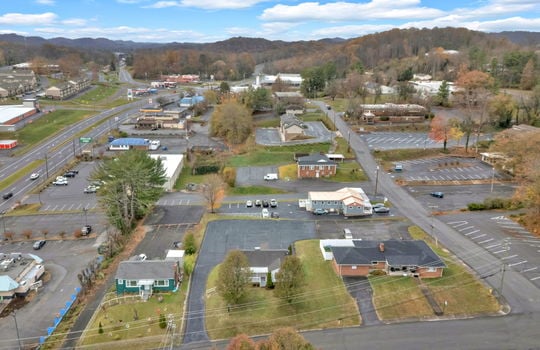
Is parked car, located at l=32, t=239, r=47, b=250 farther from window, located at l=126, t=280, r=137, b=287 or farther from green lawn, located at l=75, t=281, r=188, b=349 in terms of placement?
green lawn, located at l=75, t=281, r=188, b=349

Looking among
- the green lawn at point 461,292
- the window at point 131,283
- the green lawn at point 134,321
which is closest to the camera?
the green lawn at point 134,321

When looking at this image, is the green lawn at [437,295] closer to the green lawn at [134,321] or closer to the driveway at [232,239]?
the driveway at [232,239]

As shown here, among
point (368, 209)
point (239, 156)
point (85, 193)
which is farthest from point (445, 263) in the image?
point (85, 193)

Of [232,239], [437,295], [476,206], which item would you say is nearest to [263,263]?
[232,239]

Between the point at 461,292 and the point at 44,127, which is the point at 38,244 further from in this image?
the point at 44,127

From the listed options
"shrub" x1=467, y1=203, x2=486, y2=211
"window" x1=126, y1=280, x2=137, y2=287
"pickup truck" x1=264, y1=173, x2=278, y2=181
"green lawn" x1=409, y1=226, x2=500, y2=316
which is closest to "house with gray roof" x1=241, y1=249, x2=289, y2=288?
"window" x1=126, y1=280, x2=137, y2=287

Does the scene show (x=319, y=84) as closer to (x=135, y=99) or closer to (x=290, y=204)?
(x=135, y=99)

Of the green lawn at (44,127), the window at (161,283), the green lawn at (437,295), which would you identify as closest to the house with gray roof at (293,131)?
the green lawn at (437,295)
